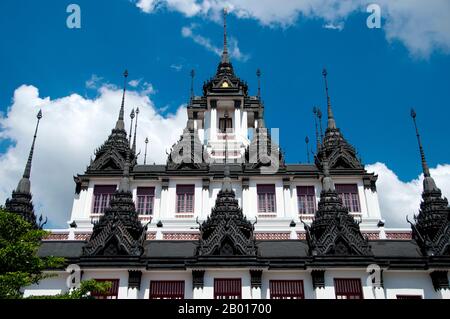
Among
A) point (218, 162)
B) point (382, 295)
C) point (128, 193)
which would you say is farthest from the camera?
point (218, 162)

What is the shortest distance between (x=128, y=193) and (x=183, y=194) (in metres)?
5.08

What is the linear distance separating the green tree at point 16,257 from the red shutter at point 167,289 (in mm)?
6197

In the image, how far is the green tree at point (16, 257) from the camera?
17.2m

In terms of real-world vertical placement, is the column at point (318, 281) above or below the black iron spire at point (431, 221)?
below

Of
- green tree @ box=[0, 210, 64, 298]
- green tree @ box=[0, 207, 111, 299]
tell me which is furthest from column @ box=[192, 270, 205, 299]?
green tree @ box=[0, 210, 64, 298]

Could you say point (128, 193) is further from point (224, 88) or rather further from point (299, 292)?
point (224, 88)

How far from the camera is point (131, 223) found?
28.2 meters

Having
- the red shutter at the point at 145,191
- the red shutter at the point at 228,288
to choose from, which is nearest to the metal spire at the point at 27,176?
the red shutter at the point at 145,191

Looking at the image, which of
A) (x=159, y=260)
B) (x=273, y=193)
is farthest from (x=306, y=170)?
(x=159, y=260)

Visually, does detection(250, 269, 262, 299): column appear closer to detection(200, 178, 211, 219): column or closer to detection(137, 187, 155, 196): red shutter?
detection(200, 178, 211, 219): column

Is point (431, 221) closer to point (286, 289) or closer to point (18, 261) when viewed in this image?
point (286, 289)

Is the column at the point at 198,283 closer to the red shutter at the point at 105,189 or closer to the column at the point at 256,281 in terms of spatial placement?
the column at the point at 256,281

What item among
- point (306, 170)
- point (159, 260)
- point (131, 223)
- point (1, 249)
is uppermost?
point (306, 170)

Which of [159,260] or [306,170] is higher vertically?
[306,170]
